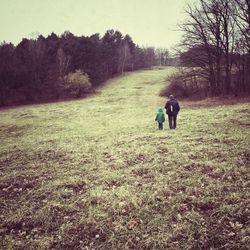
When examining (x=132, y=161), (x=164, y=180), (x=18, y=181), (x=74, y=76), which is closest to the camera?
(x=164, y=180)

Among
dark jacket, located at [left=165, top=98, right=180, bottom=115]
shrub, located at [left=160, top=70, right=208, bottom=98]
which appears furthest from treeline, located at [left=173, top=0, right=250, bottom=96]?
dark jacket, located at [left=165, top=98, right=180, bottom=115]

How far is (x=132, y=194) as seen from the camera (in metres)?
6.80

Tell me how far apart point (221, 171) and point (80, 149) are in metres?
7.14

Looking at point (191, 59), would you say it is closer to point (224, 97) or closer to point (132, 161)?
point (224, 97)

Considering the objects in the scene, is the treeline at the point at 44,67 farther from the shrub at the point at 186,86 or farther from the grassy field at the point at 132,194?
the grassy field at the point at 132,194

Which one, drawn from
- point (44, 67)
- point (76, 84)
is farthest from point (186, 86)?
point (44, 67)

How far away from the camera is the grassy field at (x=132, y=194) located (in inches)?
202

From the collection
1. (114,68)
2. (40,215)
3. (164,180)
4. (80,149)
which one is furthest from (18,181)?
(114,68)

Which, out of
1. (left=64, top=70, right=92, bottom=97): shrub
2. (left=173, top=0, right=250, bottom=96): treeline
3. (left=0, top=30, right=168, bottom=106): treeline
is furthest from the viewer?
(left=64, top=70, right=92, bottom=97): shrub

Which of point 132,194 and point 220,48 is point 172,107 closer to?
point 132,194

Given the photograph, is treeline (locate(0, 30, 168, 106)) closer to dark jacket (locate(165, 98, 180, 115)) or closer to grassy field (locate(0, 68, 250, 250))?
dark jacket (locate(165, 98, 180, 115))

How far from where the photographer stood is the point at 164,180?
7.53 metres

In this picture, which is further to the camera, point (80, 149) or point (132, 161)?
point (80, 149)

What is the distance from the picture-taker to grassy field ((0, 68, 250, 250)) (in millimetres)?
5121
